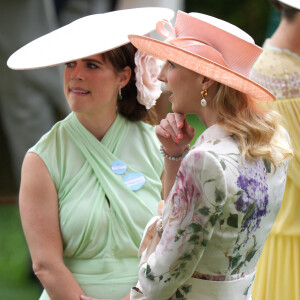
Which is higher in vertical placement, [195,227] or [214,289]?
[195,227]

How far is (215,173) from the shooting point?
190 cm

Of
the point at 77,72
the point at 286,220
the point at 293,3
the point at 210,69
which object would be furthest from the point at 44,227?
the point at 293,3

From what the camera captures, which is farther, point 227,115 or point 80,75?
point 80,75

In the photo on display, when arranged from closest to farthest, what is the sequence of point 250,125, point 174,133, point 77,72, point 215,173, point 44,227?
point 215,173 < point 250,125 < point 174,133 < point 44,227 < point 77,72

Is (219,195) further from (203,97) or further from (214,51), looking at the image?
(214,51)

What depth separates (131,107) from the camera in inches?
113

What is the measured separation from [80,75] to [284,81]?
1208 mm

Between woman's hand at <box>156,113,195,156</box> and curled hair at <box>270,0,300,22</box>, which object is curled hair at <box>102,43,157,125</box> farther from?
curled hair at <box>270,0,300,22</box>

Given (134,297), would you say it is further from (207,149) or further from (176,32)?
(176,32)

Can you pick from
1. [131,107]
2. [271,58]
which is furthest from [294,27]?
[131,107]

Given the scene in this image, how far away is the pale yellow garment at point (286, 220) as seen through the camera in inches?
133

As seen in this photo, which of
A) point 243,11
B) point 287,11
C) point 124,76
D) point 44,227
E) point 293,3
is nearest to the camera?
point 44,227

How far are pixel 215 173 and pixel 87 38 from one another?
3.03ft

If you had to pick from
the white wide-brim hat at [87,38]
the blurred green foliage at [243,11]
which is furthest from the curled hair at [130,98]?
the blurred green foliage at [243,11]
